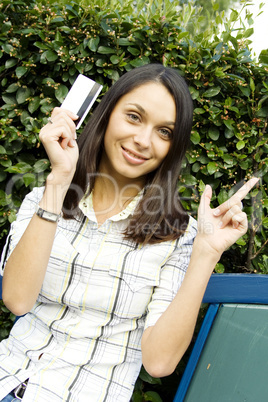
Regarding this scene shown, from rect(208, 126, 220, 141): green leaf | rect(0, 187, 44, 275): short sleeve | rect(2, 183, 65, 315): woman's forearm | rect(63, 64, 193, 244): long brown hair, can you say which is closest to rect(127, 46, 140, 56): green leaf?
rect(63, 64, 193, 244): long brown hair

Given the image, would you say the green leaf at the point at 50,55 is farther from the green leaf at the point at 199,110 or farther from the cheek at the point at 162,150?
the cheek at the point at 162,150

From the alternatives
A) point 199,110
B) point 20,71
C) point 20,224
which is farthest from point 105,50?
point 20,224

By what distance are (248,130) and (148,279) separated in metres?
1.09

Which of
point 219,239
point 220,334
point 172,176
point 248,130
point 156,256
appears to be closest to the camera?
point 219,239

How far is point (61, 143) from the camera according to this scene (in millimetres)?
1465

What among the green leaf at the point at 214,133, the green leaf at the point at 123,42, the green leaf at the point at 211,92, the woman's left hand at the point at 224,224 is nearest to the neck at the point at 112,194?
the woman's left hand at the point at 224,224

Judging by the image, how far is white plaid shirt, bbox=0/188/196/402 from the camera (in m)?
1.50

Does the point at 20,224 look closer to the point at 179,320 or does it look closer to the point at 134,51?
the point at 179,320

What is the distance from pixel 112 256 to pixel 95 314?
0.78 feet

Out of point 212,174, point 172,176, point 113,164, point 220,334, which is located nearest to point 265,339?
point 220,334

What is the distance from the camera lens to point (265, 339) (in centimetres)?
137

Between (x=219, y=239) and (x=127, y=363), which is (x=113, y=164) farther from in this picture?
(x=127, y=363)

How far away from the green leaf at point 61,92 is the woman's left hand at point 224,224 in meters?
1.18

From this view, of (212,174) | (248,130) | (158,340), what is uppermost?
(248,130)
